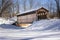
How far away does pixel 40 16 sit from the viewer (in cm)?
3234

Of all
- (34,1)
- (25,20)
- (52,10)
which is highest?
(34,1)

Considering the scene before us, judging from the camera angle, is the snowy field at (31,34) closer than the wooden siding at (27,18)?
Yes

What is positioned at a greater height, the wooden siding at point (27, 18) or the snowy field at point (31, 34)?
the wooden siding at point (27, 18)

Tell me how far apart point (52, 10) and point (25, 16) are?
28122 millimetres

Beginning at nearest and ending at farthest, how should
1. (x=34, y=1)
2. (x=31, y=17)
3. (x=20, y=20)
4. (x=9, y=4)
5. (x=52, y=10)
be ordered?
(x=31, y=17), (x=20, y=20), (x=9, y=4), (x=52, y=10), (x=34, y=1)

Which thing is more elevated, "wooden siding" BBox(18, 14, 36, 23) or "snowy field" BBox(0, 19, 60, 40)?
"wooden siding" BBox(18, 14, 36, 23)

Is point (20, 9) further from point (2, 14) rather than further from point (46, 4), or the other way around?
point (2, 14)

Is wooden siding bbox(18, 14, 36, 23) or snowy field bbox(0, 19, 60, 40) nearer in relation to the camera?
snowy field bbox(0, 19, 60, 40)

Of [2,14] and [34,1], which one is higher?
[34,1]

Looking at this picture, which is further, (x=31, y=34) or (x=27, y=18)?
(x=27, y=18)

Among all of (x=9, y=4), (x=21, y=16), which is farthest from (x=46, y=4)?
(x=21, y=16)

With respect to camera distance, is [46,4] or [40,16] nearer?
[40,16]

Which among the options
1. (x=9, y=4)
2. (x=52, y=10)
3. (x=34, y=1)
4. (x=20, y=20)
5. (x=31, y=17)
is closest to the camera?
(x=31, y=17)

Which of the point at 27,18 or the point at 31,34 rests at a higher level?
the point at 27,18
